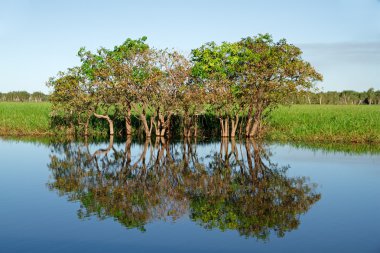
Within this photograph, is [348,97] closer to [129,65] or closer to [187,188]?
[129,65]

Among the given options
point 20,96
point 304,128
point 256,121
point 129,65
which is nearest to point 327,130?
point 304,128

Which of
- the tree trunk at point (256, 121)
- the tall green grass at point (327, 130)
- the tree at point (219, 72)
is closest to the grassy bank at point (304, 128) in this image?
the tall green grass at point (327, 130)

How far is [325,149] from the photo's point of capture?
32188 millimetres

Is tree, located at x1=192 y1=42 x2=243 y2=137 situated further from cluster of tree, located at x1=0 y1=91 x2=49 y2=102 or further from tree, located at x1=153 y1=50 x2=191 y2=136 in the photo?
cluster of tree, located at x1=0 y1=91 x2=49 y2=102

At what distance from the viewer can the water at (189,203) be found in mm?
11781

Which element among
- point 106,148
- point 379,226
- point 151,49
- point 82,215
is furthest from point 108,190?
point 151,49

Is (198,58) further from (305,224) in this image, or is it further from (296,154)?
(305,224)

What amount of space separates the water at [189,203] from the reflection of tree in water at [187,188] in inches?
1.5

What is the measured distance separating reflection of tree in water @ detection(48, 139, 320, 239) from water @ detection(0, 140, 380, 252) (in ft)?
0.13

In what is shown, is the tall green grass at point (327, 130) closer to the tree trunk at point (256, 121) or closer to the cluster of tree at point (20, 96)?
the tree trunk at point (256, 121)

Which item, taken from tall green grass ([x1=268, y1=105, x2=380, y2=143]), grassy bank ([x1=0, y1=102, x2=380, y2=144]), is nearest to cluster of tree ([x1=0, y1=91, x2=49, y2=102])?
grassy bank ([x1=0, y1=102, x2=380, y2=144])

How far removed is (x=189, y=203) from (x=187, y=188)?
254 cm

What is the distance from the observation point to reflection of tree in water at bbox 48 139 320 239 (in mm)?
13984

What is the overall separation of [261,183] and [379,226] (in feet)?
22.2
